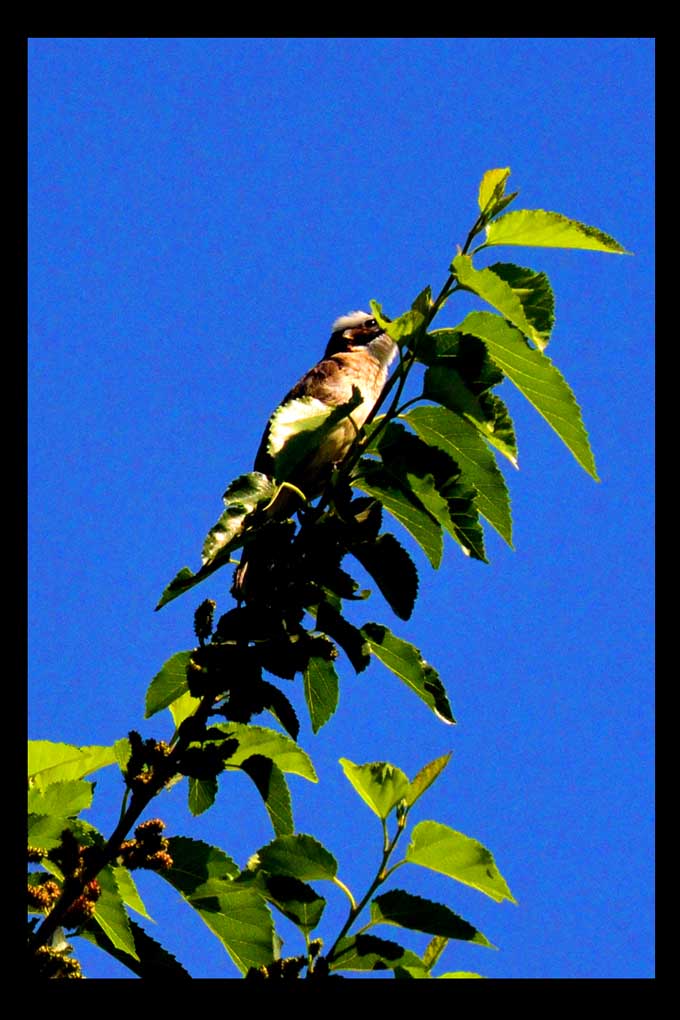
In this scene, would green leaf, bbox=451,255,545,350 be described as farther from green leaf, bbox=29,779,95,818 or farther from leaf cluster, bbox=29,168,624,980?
green leaf, bbox=29,779,95,818

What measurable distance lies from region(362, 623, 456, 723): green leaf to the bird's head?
2623mm

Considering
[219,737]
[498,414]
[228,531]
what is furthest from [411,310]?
[219,737]

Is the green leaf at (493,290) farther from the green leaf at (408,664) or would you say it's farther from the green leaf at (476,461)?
the green leaf at (408,664)

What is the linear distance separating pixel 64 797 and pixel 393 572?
90cm

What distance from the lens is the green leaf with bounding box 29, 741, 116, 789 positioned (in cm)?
230

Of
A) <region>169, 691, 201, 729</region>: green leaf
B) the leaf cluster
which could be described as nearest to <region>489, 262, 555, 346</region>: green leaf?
the leaf cluster

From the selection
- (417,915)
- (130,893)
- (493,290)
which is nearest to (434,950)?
(417,915)

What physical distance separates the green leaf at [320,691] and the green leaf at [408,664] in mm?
175

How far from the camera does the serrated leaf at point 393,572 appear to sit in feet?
7.88

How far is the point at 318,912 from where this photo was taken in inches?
89.0

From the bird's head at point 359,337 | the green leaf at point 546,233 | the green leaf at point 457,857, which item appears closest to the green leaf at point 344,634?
the green leaf at point 457,857

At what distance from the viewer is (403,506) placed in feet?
8.23
